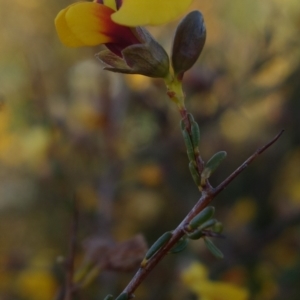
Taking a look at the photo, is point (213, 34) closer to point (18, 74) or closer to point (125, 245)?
point (18, 74)

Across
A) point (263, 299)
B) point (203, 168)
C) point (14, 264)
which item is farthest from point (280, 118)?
point (203, 168)

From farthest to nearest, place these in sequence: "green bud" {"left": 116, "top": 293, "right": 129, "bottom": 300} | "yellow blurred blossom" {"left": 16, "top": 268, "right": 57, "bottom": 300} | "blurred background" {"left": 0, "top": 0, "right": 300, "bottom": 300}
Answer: "blurred background" {"left": 0, "top": 0, "right": 300, "bottom": 300}
"yellow blurred blossom" {"left": 16, "top": 268, "right": 57, "bottom": 300}
"green bud" {"left": 116, "top": 293, "right": 129, "bottom": 300}

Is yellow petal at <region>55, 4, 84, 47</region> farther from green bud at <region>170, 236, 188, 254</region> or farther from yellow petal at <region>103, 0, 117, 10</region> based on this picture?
green bud at <region>170, 236, 188, 254</region>

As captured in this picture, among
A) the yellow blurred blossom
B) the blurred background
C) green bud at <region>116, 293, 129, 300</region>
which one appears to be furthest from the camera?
the blurred background

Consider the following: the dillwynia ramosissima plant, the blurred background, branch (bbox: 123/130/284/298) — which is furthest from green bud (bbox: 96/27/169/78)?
the blurred background

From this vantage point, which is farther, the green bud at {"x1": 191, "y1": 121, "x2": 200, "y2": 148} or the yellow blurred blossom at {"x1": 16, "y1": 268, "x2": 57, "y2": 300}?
the yellow blurred blossom at {"x1": 16, "y1": 268, "x2": 57, "y2": 300}

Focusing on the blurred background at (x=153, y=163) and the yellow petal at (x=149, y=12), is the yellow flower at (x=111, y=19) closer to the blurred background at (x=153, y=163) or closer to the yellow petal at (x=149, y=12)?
the yellow petal at (x=149, y=12)

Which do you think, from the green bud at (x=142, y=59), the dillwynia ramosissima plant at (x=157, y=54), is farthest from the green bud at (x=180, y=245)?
the green bud at (x=142, y=59)

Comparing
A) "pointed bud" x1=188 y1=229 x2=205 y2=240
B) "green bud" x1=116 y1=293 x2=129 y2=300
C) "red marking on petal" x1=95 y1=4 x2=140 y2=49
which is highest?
"red marking on petal" x1=95 y1=4 x2=140 y2=49
